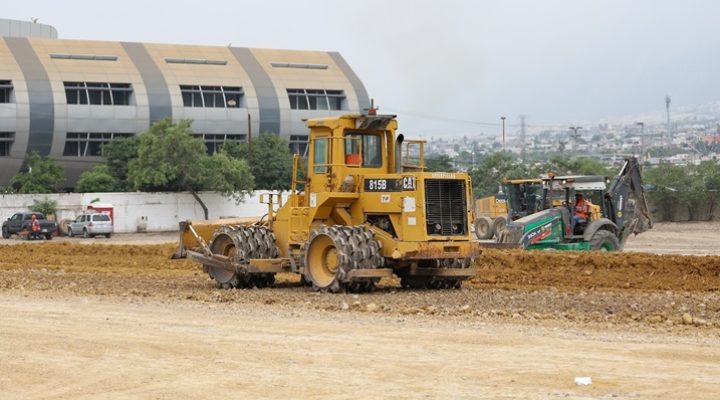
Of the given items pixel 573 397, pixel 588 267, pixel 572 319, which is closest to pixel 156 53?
pixel 588 267

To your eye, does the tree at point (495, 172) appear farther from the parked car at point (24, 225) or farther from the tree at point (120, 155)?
the parked car at point (24, 225)

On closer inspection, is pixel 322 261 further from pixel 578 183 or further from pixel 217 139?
pixel 217 139

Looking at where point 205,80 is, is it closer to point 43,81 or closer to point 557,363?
point 43,81

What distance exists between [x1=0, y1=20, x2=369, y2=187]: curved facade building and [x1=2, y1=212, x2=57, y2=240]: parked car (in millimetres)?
14874

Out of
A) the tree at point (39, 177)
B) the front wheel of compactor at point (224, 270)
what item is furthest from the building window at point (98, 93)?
the front wheel of compactor at point (224, 270)

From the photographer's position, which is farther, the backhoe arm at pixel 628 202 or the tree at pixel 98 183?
the tree at pixel 98 183

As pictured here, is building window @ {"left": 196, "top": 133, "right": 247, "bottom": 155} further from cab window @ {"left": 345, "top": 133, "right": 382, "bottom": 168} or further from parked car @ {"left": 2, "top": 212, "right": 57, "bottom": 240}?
cab window @ {"left": 345, "top": 133, "right": 382, "bottom": 168}

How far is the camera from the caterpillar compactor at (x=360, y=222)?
2308 cm

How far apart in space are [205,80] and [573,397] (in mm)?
76255

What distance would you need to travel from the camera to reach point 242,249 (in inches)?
972

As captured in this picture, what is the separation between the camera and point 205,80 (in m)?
87.1

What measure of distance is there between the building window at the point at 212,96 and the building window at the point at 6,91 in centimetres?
1151

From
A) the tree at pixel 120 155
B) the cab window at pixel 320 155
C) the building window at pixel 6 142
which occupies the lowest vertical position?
the cab window at pixel 320 155

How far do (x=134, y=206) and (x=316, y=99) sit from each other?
2249 cm
